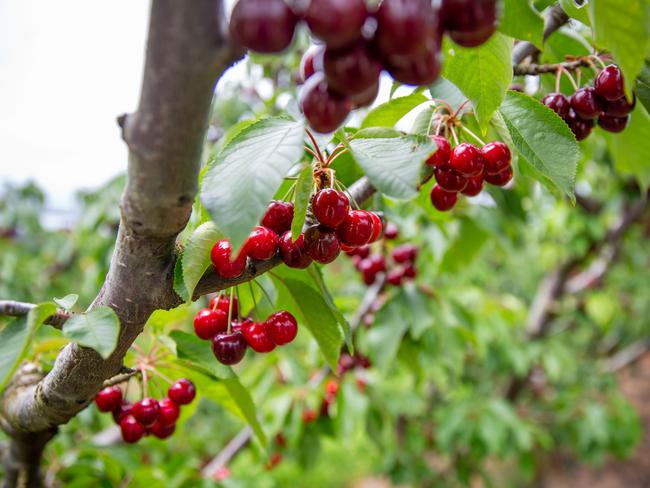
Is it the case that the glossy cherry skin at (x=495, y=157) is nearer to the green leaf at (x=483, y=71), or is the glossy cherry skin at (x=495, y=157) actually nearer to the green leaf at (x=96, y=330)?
the green leaf at (x=483, y=71)

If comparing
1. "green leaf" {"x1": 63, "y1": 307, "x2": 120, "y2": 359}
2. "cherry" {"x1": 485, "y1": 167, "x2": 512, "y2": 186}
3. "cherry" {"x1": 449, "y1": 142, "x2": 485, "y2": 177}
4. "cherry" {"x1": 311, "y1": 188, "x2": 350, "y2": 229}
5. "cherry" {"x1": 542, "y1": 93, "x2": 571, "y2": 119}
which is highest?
"green leaf" {"x1": 63, "y1": 307, "x2": 120, "y2": 359}

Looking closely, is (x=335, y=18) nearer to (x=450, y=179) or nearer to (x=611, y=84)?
(x=450, y=179)

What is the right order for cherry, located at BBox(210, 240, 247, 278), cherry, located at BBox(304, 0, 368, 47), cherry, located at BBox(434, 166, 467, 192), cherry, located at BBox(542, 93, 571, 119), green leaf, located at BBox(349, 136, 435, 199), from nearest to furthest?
1. cherry, located at BBox(304, 0, 368, 47)
2. green leaf, located at BBox(349, 136, 435, 199)
3. cherry, located at BBox(210, 240, 247, 278)
4. cherry, located at BBox(434, 166, 467, 192)
5. cherry, located at BBox(542, 93, 571, 119)

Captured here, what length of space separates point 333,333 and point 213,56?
52 centimetres

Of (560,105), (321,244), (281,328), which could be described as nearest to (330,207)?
(321,244)

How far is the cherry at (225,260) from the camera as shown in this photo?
65cm

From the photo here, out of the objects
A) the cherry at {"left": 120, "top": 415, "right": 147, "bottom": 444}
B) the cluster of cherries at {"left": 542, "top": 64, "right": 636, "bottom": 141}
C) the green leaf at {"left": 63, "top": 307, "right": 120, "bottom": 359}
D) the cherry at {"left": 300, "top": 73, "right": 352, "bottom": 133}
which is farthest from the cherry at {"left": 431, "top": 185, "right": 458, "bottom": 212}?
the cherry at {"left": 120, "top": 415, "right": 147, "bottom": 444}

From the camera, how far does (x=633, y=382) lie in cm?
611

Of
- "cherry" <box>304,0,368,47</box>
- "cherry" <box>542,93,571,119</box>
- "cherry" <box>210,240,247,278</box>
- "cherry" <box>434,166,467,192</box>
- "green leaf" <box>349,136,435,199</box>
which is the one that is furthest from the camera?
"cherry" <box>542,93,571,119</box>

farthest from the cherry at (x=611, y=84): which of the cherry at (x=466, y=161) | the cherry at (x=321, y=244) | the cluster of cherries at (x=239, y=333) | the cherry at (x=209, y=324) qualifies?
the cherry at (x=209, y=324)

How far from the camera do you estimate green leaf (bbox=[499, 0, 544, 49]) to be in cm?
63

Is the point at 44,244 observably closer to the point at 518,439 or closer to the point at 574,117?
the point at 518,439

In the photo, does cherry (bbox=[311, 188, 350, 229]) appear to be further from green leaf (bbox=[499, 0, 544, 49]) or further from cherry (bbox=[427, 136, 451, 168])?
green leaf (bbox=[499, 0, 544, 49])

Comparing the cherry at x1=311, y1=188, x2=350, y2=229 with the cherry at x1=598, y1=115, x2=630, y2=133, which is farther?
the cherry at x1=598, y1=115, x2=630, y2=133
